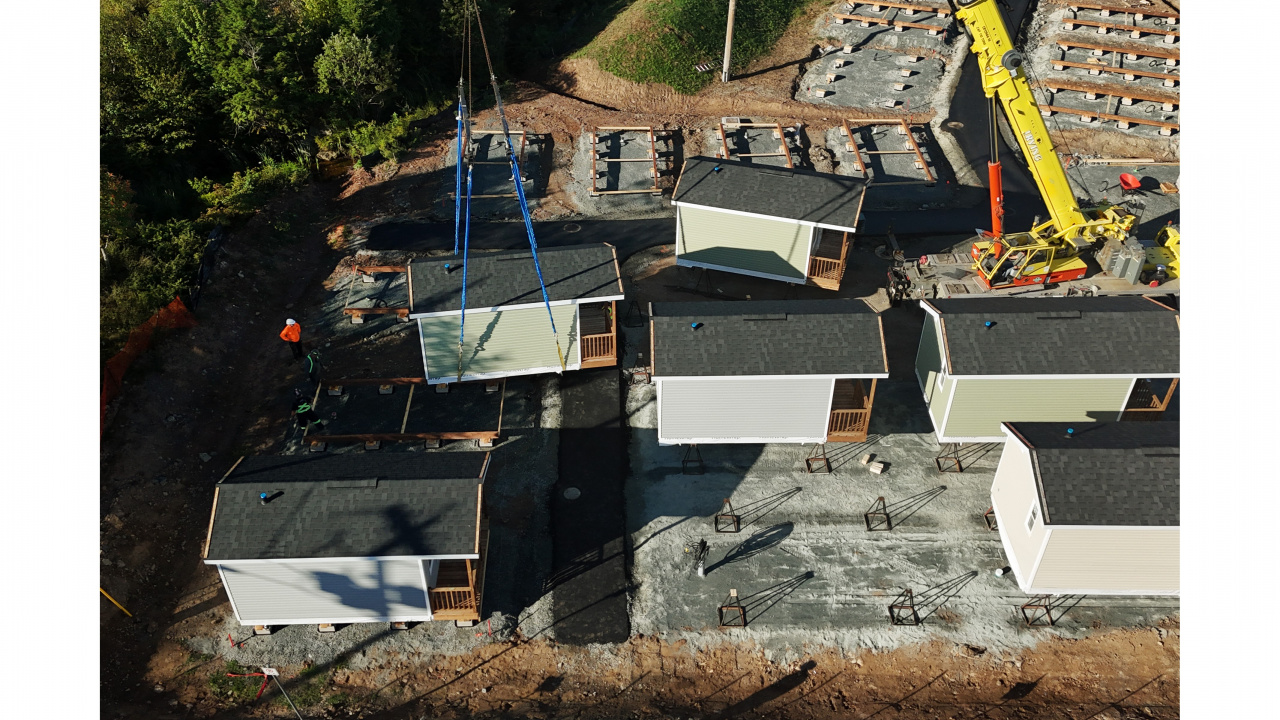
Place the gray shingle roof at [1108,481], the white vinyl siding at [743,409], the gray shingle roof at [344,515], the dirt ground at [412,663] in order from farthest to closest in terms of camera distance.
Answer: the white vinyl siding at [743,409]
the gray shingle roof at [1108,481]
the dirt ground at [412,663]
the gray shingle roof at [344,515]

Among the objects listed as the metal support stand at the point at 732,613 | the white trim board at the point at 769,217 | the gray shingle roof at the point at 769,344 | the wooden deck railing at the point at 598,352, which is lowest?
the metal support stand at the point at 732,613

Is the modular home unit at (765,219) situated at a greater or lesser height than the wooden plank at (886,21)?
lesser

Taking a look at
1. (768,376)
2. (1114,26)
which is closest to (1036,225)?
(768,376)

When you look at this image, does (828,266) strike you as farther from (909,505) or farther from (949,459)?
(909,505)

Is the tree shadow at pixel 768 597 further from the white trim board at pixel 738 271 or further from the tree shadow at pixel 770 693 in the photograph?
the white trim board at pixel 738 271

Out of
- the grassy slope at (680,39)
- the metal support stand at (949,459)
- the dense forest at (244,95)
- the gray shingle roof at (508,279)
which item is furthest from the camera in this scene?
the grassy slope at (680,39)

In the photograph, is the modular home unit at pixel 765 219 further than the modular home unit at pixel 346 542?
Yes

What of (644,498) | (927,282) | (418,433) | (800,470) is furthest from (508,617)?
(927,282)

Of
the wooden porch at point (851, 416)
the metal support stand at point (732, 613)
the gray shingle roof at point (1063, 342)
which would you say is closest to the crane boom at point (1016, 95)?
the gray shingle roof at point (1063, 342)
